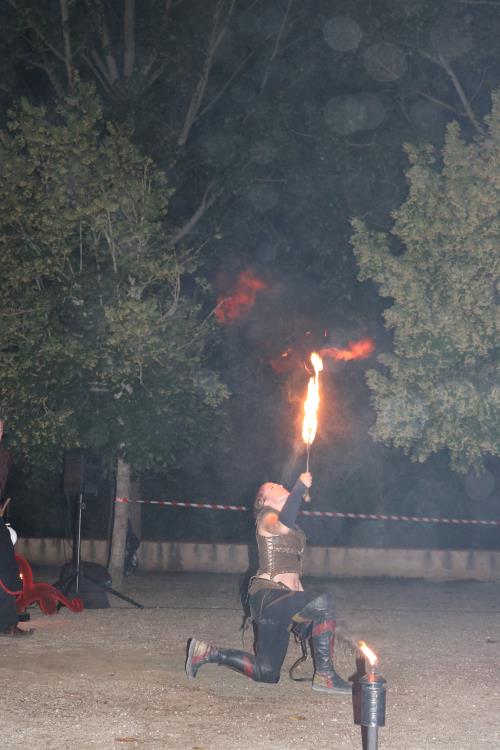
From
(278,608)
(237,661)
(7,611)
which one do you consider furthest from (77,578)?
(278,608)

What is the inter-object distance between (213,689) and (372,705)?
131 inches

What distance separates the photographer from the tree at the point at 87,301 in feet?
44.4

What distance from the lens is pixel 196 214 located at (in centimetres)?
1591

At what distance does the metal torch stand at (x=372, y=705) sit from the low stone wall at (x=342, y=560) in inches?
528

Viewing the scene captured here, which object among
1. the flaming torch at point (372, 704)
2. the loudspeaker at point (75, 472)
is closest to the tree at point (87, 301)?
the loudspeaker at point (75, 472)

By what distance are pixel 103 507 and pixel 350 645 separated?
12292 millimetres

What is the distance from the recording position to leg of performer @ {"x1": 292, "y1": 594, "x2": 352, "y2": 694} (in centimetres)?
780

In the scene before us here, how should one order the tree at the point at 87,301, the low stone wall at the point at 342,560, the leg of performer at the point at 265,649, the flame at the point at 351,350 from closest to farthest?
1. the leg of performer at the point at 265,649
2. the tree at the point at 87,301
3. the flame at the point at 351,350
4. the low stone wall at the point at 342,560

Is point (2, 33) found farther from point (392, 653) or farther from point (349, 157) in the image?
point (392, 653)

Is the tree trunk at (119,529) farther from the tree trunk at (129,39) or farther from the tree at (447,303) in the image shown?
the tree trunk at (129,39)

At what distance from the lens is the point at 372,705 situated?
4.82 m

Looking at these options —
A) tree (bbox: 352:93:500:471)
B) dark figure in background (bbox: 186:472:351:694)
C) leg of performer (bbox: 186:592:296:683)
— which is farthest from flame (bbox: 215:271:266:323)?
leg of performer (bbox: 186:592:296:683)

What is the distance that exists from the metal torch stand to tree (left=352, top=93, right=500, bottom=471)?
28.5 feet

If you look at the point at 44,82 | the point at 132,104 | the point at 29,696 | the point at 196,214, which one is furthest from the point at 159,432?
the point at 44,82
